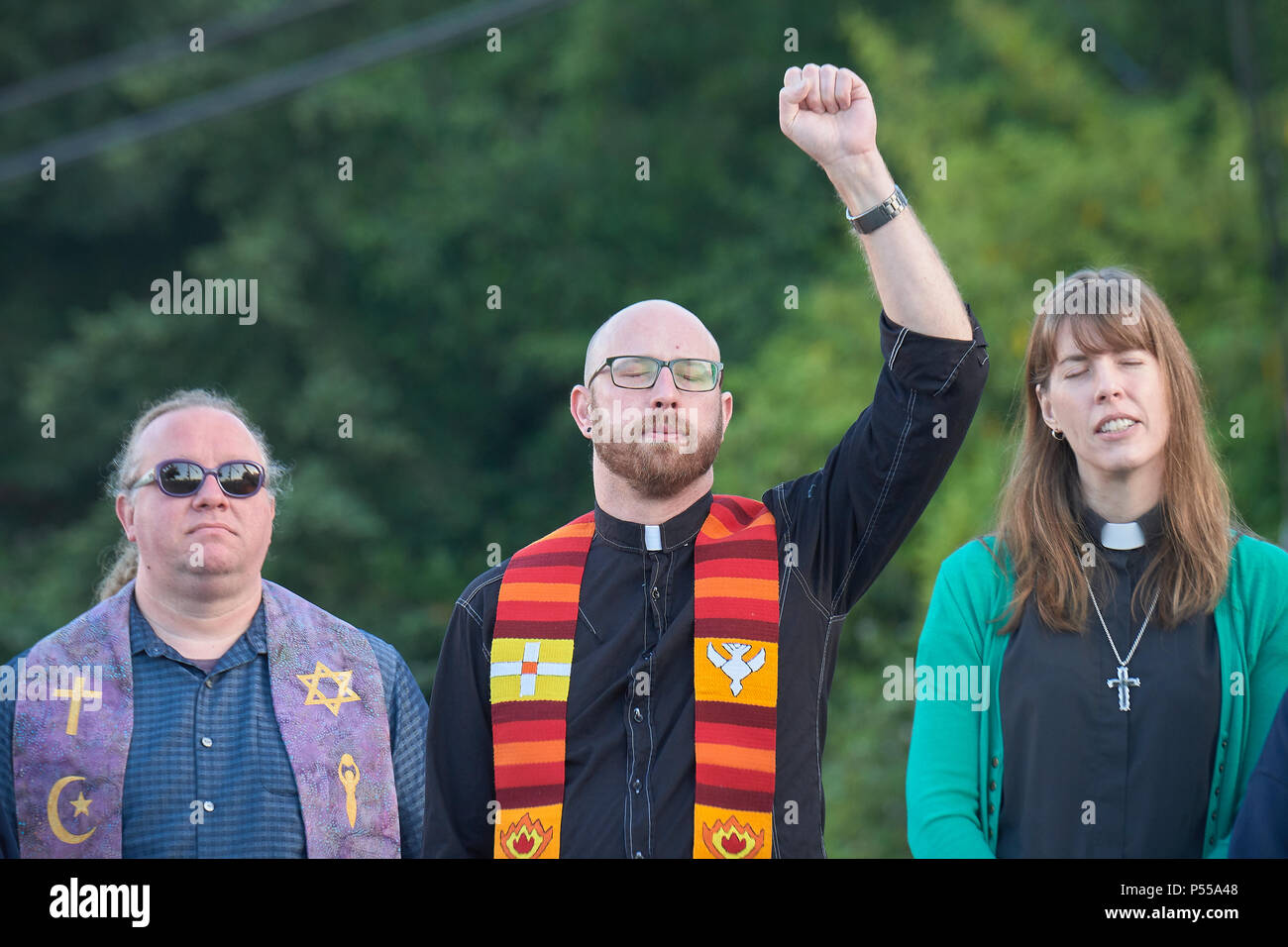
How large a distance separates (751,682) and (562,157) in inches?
464

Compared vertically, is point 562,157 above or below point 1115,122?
above

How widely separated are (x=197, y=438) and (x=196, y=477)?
0.10m

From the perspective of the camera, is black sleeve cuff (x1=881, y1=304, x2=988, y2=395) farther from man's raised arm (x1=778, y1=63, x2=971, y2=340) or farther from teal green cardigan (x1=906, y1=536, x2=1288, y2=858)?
teal green cardigan (x1=906, y1=536, x2=1288, y2=858)

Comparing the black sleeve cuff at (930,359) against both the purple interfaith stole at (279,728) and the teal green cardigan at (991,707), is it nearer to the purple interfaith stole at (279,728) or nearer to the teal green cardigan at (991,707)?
the teal green cardigan at (991,707)

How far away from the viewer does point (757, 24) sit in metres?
14.2

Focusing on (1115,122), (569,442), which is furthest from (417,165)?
(1115,122)

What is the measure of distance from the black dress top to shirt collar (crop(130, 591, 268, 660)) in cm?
147

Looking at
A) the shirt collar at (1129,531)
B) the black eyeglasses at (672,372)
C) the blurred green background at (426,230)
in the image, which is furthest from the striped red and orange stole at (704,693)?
the blurred green background at (426,230)

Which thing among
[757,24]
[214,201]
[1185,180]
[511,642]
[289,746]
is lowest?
[289,746]

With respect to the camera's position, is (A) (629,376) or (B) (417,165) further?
(B) (417,165)

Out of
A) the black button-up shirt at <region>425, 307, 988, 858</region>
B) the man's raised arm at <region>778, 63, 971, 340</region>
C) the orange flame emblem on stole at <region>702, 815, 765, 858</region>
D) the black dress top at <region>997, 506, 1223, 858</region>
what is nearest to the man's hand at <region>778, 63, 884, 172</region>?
the man's raised arm at <region>778, 63, 971, 340</region>

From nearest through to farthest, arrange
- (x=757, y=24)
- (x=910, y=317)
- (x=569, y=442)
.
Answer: (x=910, y=317), (x=569, y=442), (x=757, y=24)

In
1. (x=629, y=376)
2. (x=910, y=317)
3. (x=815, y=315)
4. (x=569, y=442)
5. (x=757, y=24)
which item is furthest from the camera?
(x=757, y=24)

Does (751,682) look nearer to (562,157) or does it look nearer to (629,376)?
(629,376)
